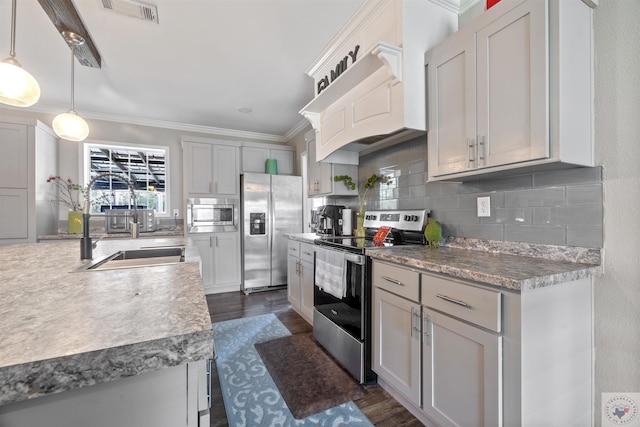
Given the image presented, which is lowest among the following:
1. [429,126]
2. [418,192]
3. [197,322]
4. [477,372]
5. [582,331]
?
[477,372]

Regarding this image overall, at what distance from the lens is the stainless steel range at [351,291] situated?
1.96 meters

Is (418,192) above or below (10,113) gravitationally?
below

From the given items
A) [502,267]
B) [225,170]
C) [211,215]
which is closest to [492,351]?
[502,267]

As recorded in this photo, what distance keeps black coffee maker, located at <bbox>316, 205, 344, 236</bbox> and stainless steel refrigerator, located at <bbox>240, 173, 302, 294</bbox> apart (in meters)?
1.45

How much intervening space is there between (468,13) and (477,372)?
224 centimetres

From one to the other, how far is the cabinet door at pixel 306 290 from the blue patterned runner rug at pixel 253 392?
11.6 inches

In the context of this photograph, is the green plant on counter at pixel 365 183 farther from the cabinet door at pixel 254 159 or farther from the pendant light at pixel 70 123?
the pendant light at pixel 70 123

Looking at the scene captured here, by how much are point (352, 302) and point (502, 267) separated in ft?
3.43

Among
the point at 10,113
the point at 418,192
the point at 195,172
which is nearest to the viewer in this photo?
the point at 418,192

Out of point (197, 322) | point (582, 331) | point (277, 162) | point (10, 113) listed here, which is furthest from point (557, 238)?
point (10, 113)

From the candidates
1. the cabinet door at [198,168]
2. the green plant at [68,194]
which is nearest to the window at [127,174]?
the green plant at [68,194]

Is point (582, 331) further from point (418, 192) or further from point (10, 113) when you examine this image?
point (10, 113)

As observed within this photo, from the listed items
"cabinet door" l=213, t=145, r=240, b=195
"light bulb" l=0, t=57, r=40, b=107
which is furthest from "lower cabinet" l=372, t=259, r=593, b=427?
"cabinet door" l=213, t=145, r=240, b=195

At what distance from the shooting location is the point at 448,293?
4.51 feet
